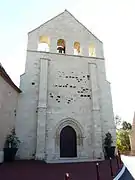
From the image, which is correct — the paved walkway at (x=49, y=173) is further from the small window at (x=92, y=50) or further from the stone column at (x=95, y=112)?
the small window at (x=92, y=50)

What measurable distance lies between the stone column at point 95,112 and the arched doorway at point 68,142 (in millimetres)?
1476

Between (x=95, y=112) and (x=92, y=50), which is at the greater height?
(x=92, y=50)

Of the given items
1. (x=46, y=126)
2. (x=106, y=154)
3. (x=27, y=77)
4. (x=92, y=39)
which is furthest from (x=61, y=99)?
(x=92, y=39)

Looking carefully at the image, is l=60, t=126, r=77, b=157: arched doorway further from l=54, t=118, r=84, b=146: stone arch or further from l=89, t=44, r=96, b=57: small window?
l=89, t=44, r=96, b=57: small window

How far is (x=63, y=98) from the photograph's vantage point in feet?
40.6

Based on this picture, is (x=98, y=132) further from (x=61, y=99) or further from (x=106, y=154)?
(x=61, y=99)

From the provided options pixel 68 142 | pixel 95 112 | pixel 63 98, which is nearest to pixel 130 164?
pixel 95 112

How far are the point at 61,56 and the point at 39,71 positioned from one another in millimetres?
2344

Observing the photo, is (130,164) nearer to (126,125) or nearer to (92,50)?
(92,50)

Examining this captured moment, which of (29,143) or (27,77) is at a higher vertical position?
(27,77)

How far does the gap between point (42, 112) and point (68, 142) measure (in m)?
2.86

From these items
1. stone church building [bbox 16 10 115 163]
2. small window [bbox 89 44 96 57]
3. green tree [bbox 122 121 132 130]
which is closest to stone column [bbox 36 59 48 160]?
stone church building [bbox 16 10 115 163]

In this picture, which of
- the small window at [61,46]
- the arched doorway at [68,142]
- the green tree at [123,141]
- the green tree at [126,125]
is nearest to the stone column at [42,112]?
the arched doorway at [68,142]

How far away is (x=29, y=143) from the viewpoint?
10875 mm
